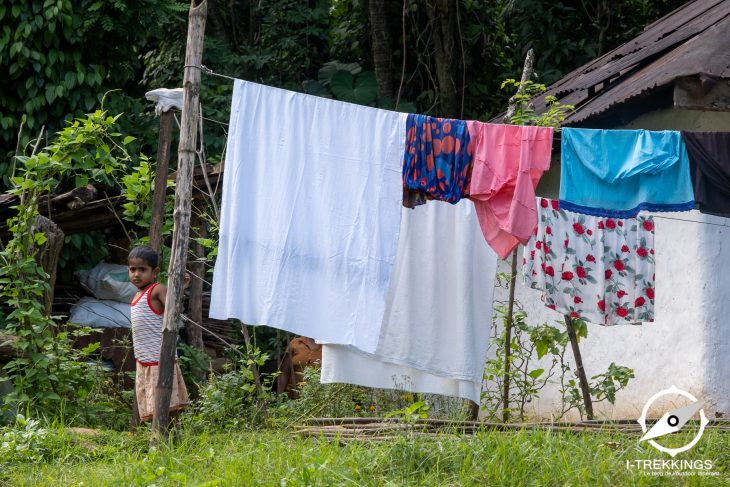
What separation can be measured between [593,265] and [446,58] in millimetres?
5775

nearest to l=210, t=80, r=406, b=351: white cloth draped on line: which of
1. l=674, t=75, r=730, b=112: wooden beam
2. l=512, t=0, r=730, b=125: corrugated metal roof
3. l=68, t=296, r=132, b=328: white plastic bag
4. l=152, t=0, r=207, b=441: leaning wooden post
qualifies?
l=152, t=0, r=207, b=441: leaning wooden post

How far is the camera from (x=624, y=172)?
18.0ft

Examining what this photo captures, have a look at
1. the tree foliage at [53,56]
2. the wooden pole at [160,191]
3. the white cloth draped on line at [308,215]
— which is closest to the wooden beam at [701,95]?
the white cloth draped on line at [308,215]

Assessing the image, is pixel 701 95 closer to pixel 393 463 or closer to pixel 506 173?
pixel 506 173

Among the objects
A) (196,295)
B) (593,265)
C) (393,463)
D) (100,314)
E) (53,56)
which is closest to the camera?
(393,463)

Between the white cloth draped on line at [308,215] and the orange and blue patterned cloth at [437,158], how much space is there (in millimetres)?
83

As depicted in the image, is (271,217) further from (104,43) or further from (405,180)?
(104,43)

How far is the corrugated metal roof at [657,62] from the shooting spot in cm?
609

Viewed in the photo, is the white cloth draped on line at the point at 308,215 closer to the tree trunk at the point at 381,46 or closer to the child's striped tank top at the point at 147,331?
the child's striped tank top at the point at 147,331

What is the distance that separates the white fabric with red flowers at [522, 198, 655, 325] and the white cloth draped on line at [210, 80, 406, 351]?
1466mm

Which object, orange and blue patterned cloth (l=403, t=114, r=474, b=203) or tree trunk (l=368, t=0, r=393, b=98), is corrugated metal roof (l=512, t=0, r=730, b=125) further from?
tree trunk (l=368, t=0, r=393, b=98)

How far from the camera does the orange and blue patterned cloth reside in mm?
5543

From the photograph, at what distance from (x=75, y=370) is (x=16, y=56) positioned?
4093 mm

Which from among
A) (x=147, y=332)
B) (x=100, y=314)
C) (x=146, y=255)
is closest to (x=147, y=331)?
(x=147, y=332)
